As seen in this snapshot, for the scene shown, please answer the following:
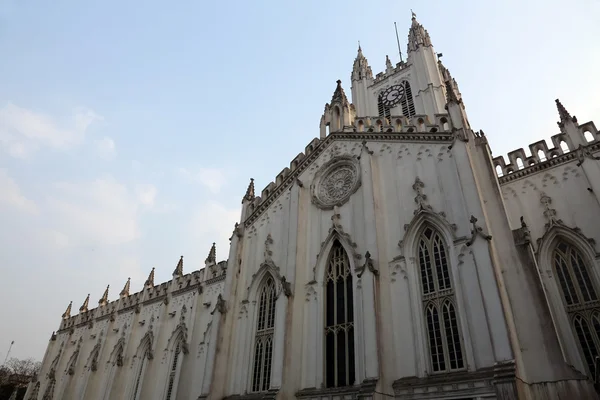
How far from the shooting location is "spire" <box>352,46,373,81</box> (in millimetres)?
42781

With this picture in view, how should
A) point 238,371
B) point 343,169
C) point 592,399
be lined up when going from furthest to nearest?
point 343,169 → point 238,371 → point 592,399

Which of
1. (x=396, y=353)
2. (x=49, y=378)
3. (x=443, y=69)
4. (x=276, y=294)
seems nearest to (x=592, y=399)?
(x=396, y=353)

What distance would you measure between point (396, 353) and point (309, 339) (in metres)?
4.70

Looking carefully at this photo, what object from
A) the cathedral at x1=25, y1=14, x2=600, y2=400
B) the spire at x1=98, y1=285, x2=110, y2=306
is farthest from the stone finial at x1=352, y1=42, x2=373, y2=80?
the spire at x1=98, y1=285, x2=110, y2=306

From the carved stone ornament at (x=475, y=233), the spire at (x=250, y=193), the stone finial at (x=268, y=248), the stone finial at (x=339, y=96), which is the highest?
the stone finial at (x=339, y=96)

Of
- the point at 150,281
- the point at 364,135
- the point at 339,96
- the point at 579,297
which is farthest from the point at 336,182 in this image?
the point at 150,281

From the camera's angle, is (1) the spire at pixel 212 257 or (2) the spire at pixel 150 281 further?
(2) the spire at pixel 150 281

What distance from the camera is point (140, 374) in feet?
114

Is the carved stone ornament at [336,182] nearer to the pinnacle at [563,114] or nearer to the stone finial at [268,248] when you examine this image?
the stone finial at [268,248]

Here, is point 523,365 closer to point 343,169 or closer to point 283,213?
point 343,169

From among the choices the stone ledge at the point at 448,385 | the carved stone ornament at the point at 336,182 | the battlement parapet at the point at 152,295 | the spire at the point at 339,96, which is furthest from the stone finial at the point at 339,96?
the stone ledge at the point at 448,385

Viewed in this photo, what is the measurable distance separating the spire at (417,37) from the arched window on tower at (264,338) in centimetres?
2955

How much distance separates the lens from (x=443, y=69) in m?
35.9

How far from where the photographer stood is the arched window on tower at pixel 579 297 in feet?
53.1
